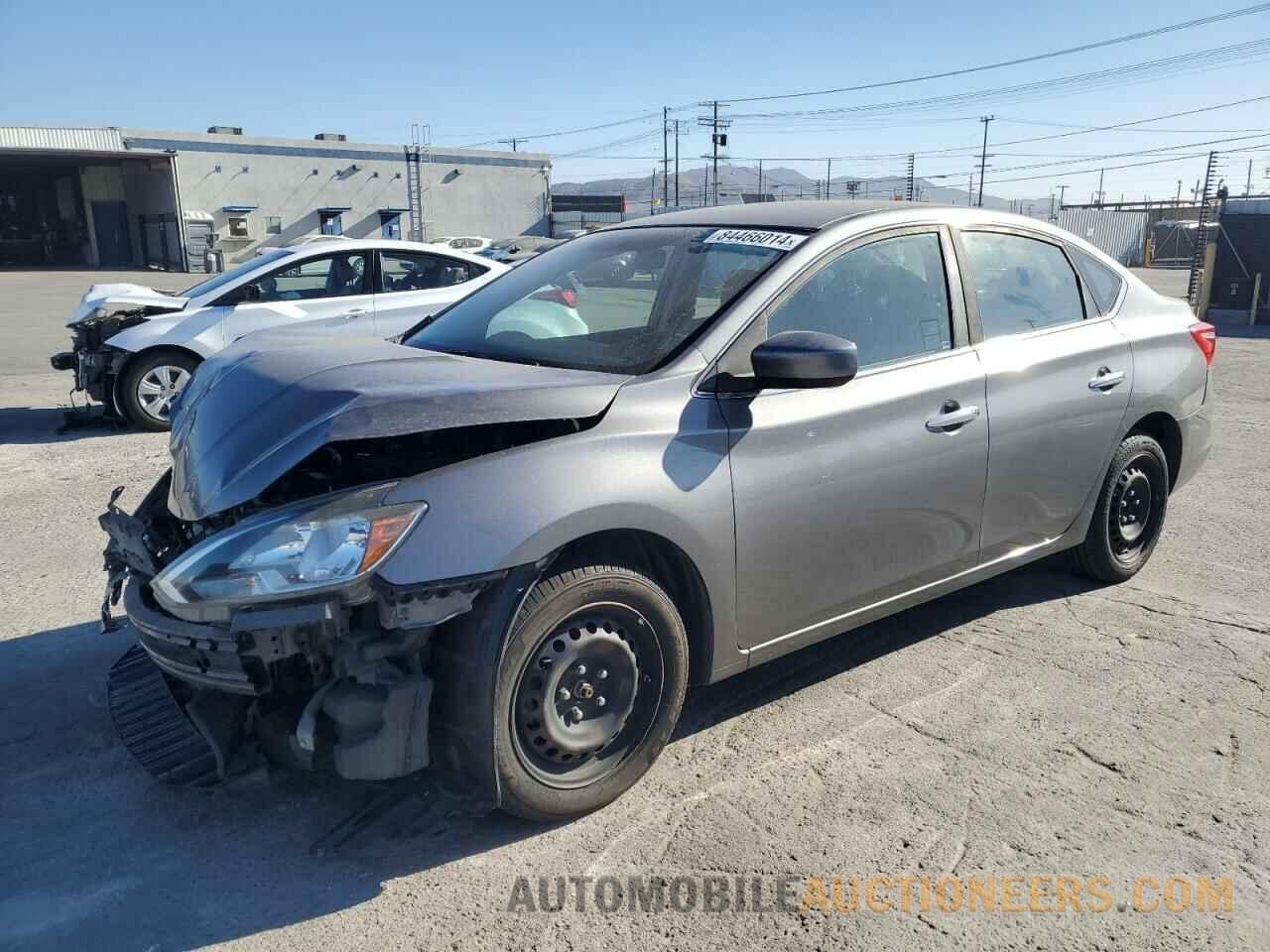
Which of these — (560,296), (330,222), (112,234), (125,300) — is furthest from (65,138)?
(560,296)

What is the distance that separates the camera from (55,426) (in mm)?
9039

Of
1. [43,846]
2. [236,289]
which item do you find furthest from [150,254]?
[43,846]

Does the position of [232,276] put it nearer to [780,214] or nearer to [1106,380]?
[780,214]

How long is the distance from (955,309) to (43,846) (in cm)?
363

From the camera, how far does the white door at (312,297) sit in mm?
8977

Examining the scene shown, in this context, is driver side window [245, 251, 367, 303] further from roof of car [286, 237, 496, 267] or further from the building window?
the building window

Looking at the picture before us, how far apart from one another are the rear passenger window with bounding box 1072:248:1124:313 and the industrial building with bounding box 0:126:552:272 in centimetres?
4074

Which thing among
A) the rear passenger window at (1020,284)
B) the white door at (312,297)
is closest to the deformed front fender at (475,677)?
the rear passenger window at (1020,284)

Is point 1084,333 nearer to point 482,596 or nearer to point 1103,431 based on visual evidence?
point 1103,431

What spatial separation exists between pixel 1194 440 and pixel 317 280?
7.28 meters

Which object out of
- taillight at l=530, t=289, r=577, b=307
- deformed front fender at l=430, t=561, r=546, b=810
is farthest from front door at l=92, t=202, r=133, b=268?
deformed front fender at l=430, t=561, r=546, b=810

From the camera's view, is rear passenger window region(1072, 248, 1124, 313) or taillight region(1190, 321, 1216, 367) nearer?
rear passenger window region(1072, 248, 1124, 313)

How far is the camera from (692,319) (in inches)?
133

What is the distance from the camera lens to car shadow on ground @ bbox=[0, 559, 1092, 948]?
2605mm
